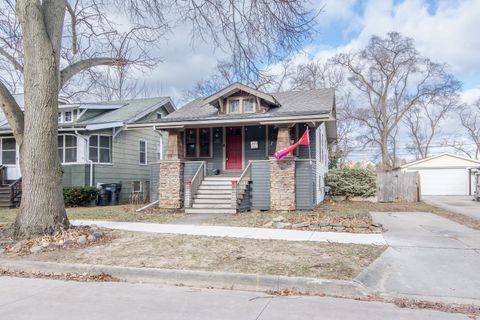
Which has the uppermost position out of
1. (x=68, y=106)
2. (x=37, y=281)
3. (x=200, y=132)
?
(x=68, y=106)

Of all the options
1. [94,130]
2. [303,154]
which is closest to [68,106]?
[94,130]

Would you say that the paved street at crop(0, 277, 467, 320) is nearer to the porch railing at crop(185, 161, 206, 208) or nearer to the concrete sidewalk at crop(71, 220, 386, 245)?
the concrete sidewalk at crop(71, 220, 386, 245)

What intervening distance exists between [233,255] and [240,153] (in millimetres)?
10114

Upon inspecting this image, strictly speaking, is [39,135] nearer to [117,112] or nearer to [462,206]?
[117,112]

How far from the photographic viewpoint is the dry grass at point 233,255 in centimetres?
582

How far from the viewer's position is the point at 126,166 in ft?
68.9

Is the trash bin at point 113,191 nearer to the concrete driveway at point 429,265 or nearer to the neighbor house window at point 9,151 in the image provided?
the neighbor house window at point 9,151

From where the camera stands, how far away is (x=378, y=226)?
974cm

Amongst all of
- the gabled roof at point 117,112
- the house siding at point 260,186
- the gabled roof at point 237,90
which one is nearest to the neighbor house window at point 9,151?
the gabled roof at point 117,112

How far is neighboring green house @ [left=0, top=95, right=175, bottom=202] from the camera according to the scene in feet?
61.1

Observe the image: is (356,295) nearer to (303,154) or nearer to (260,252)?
(260,252)

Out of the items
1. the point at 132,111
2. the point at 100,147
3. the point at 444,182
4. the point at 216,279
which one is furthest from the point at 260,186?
the point at 444,182

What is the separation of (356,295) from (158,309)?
7.97 ft

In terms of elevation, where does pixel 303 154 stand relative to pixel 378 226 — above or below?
above
